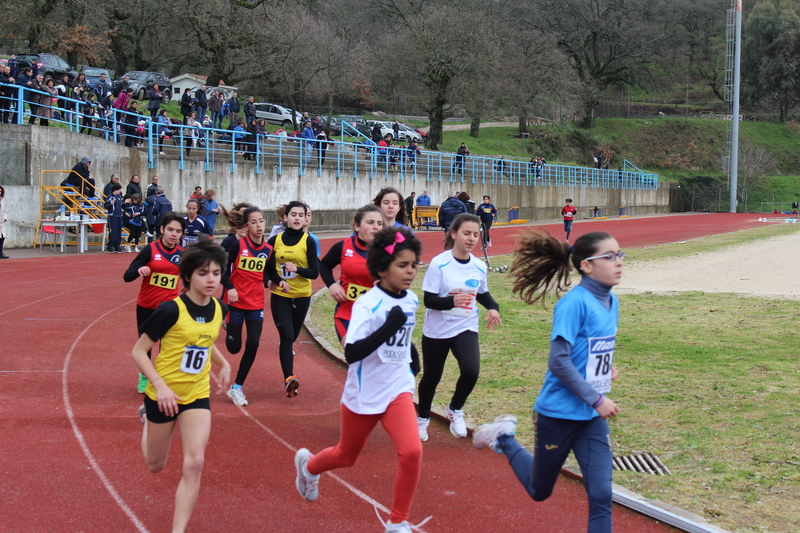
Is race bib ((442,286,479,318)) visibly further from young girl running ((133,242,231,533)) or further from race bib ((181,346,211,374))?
race bib ((181,346,211,374))

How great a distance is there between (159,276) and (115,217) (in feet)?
51.1

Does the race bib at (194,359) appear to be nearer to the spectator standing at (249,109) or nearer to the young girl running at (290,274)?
the young girl running at (290,274)

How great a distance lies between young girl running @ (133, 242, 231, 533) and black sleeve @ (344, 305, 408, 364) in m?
0.98

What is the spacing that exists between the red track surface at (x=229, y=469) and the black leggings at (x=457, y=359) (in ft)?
1.35

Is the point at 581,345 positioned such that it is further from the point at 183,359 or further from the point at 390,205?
the point at 390,205

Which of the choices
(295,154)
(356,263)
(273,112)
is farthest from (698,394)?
(273,112)

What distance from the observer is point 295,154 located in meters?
32.4

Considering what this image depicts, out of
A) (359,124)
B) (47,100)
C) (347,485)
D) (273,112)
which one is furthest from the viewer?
(359,124)

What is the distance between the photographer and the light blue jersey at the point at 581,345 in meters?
4.04

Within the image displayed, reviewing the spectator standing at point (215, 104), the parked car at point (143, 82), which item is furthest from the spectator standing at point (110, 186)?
the parked car at point (143, 82)

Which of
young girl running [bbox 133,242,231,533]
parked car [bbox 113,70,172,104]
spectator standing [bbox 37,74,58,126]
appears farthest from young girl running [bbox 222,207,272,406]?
parked car [bbox 113,70,172,104]

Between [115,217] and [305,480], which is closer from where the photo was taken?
[305,480]

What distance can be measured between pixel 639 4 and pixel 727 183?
22.9 metres

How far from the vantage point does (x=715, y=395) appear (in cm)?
757
